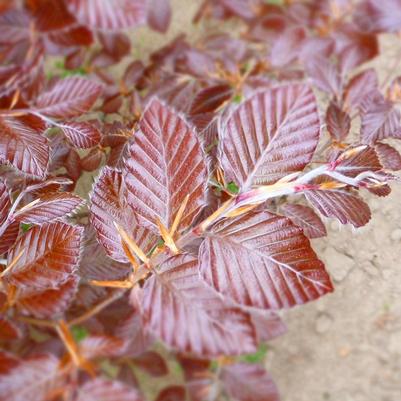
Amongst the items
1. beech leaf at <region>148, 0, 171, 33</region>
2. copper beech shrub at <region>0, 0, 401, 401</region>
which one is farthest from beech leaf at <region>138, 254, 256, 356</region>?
beech leaf at <region>148, 0, 171, 33</region>

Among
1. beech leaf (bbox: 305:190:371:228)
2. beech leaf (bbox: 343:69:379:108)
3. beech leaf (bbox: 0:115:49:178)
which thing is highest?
beech leaf (bbox: 343:69:379:108)

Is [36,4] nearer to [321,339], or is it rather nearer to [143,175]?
[143,175]

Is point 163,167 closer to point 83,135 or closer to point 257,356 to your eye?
point 83,135

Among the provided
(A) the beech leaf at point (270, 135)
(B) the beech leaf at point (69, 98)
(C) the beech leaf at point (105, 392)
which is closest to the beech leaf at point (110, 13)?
(B) the beech leaf at point (69, 98)

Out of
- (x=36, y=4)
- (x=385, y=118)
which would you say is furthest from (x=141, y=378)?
(x=36, y=4)

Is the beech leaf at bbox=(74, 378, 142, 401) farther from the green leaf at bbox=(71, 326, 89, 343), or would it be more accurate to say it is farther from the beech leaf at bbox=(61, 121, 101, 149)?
the beech leaf at bbox=(61, 121, 101, 149)

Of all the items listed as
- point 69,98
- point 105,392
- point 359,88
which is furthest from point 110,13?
point 105,392
